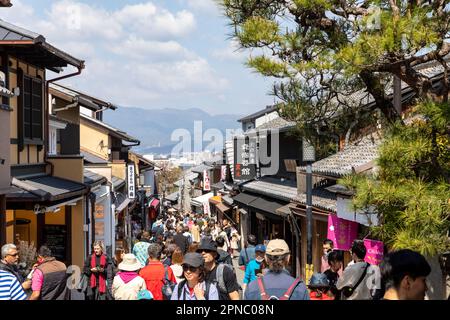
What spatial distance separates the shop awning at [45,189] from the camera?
13453mm

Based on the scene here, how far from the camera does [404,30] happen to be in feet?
23.0

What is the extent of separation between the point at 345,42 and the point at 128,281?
14.3 feet

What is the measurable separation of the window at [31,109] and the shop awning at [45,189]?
106 cm

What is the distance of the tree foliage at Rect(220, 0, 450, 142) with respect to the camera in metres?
7.23

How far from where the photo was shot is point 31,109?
642 inches

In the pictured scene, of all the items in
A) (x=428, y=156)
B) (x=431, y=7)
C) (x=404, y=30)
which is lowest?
(x=428, y=156)

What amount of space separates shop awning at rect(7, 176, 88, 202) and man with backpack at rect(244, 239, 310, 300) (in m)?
8.68

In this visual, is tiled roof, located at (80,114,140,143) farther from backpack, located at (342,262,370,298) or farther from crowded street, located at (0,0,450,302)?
backpack, located at (342,262,370,298)

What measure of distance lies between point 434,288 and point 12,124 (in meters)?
10.3

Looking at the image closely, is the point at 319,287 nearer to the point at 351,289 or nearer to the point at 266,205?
the point at 351,289

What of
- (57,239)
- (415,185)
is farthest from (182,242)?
(415,185)
